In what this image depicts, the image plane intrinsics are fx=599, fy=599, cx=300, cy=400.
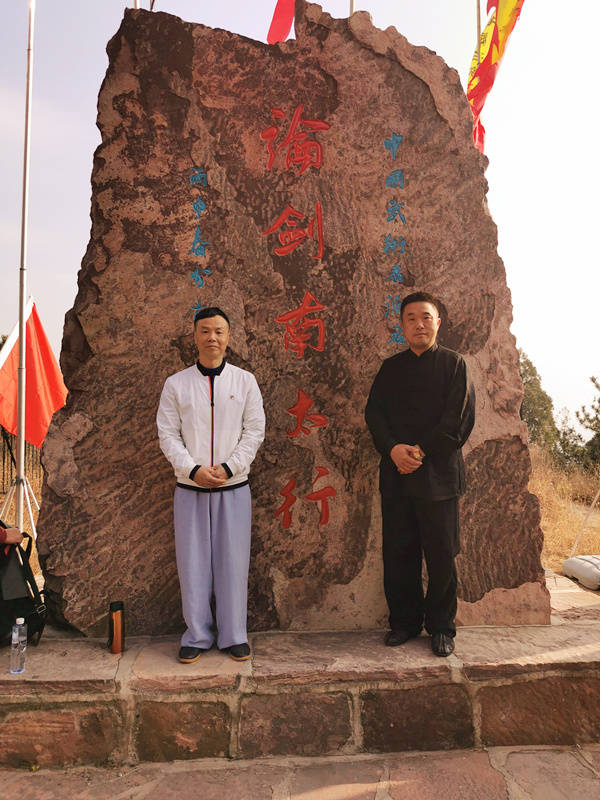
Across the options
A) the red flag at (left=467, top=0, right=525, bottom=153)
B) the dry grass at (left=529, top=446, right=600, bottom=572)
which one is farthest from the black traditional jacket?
the red flag at (left=467, top=0, right=525, bottom=153)

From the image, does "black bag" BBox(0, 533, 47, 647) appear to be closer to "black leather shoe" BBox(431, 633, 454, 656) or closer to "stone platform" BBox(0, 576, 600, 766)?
"stone platform" BBox(0, 576, 600, 766)

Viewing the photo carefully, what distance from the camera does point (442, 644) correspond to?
2.71m

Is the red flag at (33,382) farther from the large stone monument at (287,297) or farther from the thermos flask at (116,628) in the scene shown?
the thermos flask at (116,628)

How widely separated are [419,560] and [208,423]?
124 cm

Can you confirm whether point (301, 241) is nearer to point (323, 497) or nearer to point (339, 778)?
point (323, 497)

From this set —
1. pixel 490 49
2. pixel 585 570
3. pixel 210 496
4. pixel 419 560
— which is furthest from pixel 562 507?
pixel 210 496

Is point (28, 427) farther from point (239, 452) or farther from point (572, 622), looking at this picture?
point (572, 622)

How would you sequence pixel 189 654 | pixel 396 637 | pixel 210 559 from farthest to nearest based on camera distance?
pixel 396 637 < pixel 210 559 < pixel 189 654

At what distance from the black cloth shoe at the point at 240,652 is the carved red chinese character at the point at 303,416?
1036 mm

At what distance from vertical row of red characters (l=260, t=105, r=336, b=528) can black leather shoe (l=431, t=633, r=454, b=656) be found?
2.49ft

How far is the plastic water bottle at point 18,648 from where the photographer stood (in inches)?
99.5

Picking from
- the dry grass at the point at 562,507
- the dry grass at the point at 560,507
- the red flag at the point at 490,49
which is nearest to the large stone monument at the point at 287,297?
the dry grass at the point at 560,507

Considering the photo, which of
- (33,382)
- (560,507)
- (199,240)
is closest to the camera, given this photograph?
(199,240)

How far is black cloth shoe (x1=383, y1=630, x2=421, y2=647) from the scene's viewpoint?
2829 mm
